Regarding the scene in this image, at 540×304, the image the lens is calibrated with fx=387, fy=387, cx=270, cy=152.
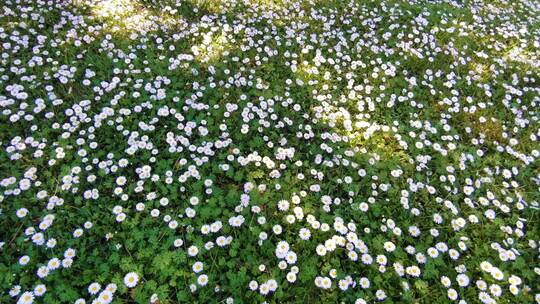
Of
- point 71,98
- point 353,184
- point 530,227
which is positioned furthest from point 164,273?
point 530,227

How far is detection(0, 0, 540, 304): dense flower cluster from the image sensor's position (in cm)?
347

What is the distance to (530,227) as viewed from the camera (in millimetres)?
4156

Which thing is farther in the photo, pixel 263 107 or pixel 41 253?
pixel 263 107

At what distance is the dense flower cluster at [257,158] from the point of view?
347 centimetres

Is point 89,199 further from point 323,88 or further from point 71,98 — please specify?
point 323,88

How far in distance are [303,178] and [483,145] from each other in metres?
2.57

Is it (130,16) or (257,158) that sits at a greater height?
(130,16)

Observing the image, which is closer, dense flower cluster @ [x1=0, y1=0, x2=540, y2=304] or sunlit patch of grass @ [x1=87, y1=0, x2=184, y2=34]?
dense flower cluster @ [x1=0, y1=0, x2=540, y2=304]

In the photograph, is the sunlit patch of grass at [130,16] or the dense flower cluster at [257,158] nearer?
the dense flower cluster at [257,158]

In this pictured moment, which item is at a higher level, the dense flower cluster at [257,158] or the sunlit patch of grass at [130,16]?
the sunlit patch of grass at [130,16]

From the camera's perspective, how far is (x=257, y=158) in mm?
4332

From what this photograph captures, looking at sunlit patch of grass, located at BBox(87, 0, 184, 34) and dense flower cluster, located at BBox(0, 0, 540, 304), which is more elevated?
sunlit patch of grass, located at BBox(87, 0, 184, 34)

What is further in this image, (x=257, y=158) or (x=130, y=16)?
(x=130, y=16)

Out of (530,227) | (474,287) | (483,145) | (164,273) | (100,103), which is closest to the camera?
(164,273)
